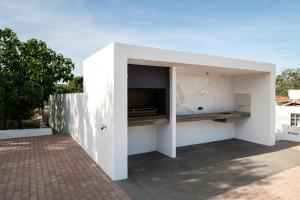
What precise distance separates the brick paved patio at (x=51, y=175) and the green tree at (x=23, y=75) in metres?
2.25

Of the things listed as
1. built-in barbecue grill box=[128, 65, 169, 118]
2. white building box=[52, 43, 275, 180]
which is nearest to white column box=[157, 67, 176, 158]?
white building box=[52, 43, 275, 180]

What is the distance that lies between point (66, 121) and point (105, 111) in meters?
5.02

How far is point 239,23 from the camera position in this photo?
800cm

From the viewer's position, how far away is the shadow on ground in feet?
12.0

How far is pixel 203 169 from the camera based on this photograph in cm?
474

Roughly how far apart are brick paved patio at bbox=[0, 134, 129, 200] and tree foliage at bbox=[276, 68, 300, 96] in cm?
3450

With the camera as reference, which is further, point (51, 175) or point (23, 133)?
point (23, 133)

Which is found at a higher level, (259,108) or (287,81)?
(287,81)

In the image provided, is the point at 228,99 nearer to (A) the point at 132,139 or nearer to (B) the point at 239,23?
(B) the point at 239,23

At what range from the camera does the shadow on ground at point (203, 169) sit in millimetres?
3658

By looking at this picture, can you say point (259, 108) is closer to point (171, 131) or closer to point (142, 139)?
point (171, 131)

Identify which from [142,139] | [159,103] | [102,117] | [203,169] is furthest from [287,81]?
[102,117]

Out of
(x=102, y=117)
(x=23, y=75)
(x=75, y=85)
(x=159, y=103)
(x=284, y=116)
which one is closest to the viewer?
(x=102, y=117)

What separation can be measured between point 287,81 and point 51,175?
134ft
